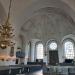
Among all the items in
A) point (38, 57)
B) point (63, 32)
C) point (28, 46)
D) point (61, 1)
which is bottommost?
point (38, 57)

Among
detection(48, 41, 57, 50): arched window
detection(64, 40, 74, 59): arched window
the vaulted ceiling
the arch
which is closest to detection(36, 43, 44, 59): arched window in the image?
the arch

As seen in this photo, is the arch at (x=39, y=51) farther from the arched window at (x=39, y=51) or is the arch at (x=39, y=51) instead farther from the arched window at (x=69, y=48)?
the arched window at (x=69, y=48)

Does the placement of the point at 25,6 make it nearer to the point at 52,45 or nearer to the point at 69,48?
the point at 52,45

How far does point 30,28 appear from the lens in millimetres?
20812

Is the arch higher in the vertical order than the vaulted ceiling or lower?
lower

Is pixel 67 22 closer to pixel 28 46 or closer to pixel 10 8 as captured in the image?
pixel 28 46

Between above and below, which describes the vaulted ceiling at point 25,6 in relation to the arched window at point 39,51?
above

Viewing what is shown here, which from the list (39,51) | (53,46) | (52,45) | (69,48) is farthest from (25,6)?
(69,48)

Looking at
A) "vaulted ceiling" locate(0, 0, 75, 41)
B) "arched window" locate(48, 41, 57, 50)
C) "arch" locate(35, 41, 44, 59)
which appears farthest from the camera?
"arch" locate(35, 41, 44, 59)

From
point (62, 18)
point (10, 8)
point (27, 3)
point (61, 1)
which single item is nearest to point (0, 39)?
point (10, 8)

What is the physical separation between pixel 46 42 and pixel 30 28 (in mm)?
2946

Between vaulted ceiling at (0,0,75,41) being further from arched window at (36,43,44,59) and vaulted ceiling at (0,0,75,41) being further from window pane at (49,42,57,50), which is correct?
arched window at (36,43,44,59)

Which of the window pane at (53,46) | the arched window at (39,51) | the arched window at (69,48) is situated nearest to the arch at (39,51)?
the arched window at (39,51)

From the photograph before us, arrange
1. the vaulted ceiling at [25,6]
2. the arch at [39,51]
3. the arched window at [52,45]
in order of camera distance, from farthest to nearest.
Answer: the arch at [39,51], the arched window at [52,45], the vaulted ceiling at [25,6]
